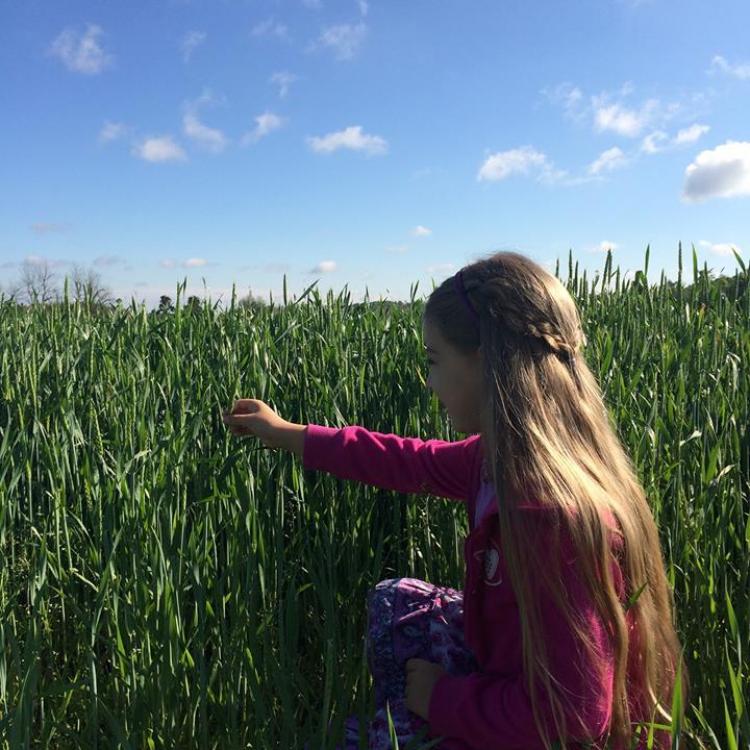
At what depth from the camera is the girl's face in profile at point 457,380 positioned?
1214mm

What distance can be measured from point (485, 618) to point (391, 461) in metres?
0.37

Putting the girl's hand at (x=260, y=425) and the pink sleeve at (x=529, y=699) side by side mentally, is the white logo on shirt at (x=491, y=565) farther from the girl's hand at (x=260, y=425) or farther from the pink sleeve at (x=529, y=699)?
the girl's hand at (x=260, y=425)

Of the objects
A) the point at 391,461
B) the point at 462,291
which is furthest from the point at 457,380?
the point at 391,461

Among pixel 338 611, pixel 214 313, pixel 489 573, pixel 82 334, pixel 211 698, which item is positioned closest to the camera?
pixel 489 573

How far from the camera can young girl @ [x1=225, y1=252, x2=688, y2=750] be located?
39.7 inches

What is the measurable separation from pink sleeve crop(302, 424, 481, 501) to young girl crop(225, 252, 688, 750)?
0.25 ft

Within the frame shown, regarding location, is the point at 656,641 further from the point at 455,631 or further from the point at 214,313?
the point at 214,313

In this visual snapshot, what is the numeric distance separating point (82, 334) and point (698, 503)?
177 centimetres

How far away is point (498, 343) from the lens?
1153mm

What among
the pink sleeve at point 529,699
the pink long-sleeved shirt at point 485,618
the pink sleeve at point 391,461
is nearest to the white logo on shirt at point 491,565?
the pink long-sleeved shirt at point 485,618

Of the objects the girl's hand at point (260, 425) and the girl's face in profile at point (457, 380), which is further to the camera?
the girl's hand at point (260, 425)

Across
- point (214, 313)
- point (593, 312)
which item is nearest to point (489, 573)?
point (593, 312)

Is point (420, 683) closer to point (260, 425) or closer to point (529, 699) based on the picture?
point (529, 699)

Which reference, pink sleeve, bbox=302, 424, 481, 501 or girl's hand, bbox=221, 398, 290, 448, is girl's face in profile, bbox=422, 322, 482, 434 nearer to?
pink sleeve, bbox=302, 424, 481, 501
